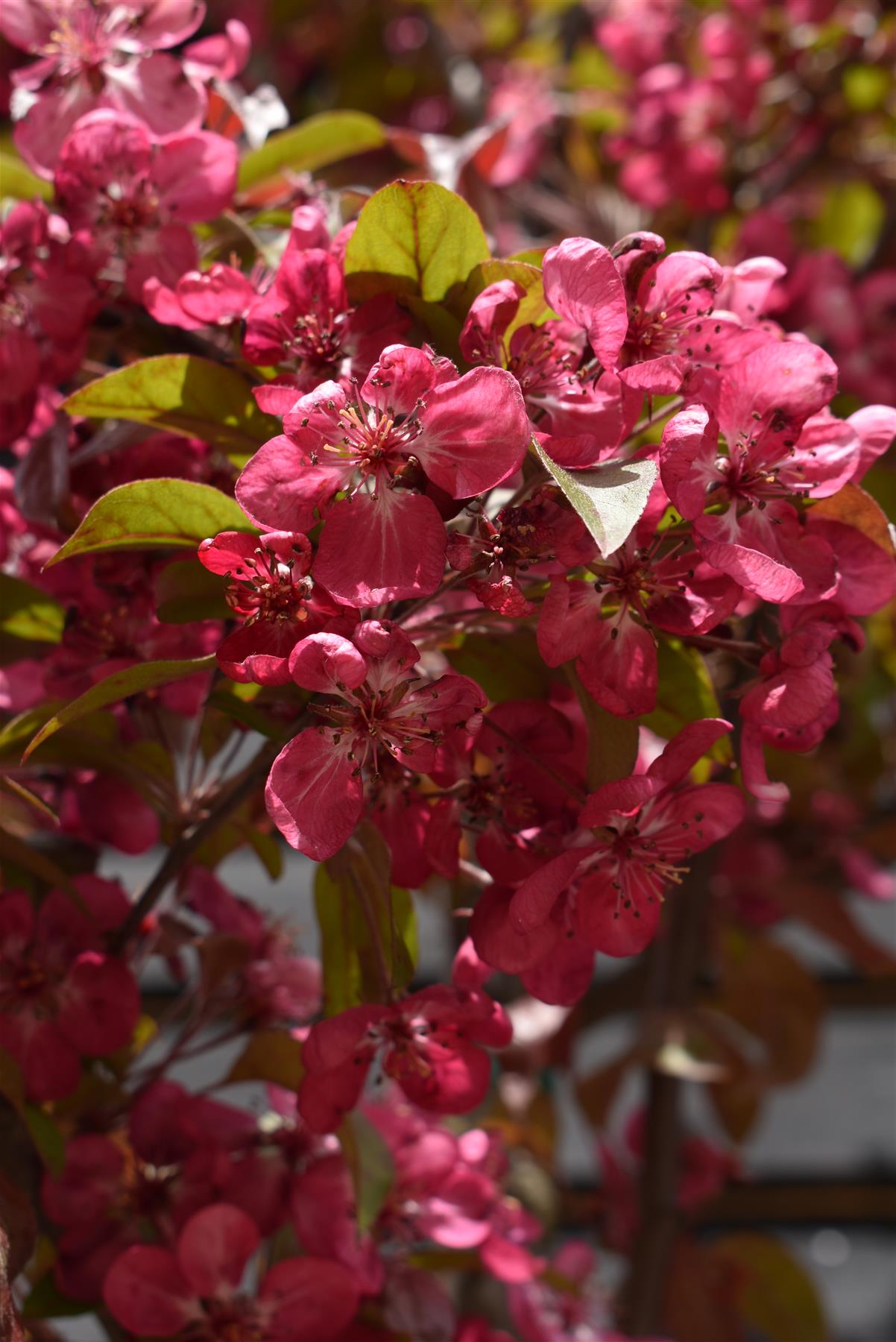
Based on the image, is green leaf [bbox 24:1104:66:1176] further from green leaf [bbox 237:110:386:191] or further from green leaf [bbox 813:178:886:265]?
green leaf [bbox 813:178:886:265]

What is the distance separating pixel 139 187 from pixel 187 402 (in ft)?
0.44

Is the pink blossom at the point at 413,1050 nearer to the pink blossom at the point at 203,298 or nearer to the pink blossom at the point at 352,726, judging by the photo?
the pink blossom at the point at 352,726

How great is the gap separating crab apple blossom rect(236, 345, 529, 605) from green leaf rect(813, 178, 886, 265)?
1507mm

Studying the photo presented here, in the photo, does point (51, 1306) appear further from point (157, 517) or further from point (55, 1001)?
point (157, 517)

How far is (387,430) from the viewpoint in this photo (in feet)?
1.66

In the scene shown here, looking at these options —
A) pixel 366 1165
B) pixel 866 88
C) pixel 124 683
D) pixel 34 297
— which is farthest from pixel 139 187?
pixel 866 88

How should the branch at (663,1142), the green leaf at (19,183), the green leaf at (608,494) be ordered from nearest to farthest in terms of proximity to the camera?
1. the green leaf at (608,494)
2. the green leaf at (19,183)
3. the branch at (663,1142)

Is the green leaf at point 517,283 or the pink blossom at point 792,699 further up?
the green leaf at point 517,283

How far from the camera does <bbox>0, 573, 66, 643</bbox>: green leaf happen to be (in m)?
0.70

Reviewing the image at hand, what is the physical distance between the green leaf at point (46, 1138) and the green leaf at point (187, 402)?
12.7 inches

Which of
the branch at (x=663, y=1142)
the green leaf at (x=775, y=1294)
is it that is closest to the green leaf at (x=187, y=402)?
the branch at (x=663, y=1142)

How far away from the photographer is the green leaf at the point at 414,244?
55 cm

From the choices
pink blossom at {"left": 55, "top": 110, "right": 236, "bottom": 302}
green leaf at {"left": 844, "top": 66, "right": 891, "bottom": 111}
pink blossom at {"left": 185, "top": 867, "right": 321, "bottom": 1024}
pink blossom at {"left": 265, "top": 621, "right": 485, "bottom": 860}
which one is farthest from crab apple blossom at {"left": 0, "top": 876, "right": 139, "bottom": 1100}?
green leaf at {"left": 844, "top": 66, "right": 891, "bottom": 111}

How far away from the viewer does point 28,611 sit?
704mm
